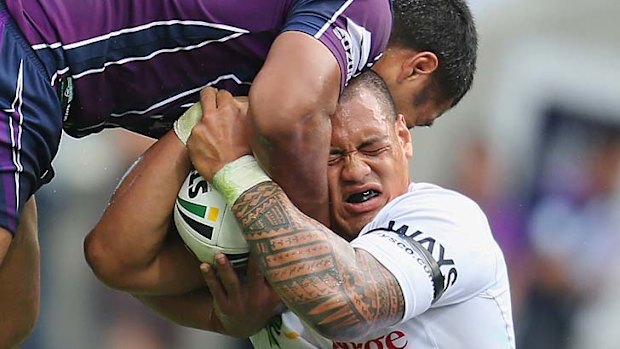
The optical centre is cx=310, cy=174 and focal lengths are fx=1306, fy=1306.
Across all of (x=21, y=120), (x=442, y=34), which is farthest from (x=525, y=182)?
(x=21, y=120)

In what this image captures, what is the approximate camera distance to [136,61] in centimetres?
264

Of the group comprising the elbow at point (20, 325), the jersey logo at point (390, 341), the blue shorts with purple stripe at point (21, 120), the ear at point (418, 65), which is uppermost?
the blue shorts with purple stripe at point (21, 120)

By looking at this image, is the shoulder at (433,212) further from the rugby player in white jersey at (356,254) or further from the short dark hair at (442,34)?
the short dark hair at (442,34)

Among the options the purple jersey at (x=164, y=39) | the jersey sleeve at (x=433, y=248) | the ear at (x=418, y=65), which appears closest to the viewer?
the purple jersey at (x=164, y=39)

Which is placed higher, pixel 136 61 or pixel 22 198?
pixel 136 61

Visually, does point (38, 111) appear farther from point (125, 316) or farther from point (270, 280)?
point (125, 316)

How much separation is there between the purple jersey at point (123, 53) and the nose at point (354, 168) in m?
0.25

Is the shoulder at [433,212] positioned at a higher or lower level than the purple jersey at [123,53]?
lower

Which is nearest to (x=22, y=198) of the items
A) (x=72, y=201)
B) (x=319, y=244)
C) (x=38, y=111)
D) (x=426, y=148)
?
(x=38, y=111)

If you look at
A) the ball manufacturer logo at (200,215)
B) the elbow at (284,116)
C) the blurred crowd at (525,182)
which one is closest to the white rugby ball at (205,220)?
the ball manufacturer logo at (200,215)

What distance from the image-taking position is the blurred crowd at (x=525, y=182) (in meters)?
4.39

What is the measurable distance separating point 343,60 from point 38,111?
0.60 metres

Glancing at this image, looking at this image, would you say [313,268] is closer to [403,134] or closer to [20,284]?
[403,134]

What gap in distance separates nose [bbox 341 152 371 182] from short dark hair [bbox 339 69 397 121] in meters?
0.13
